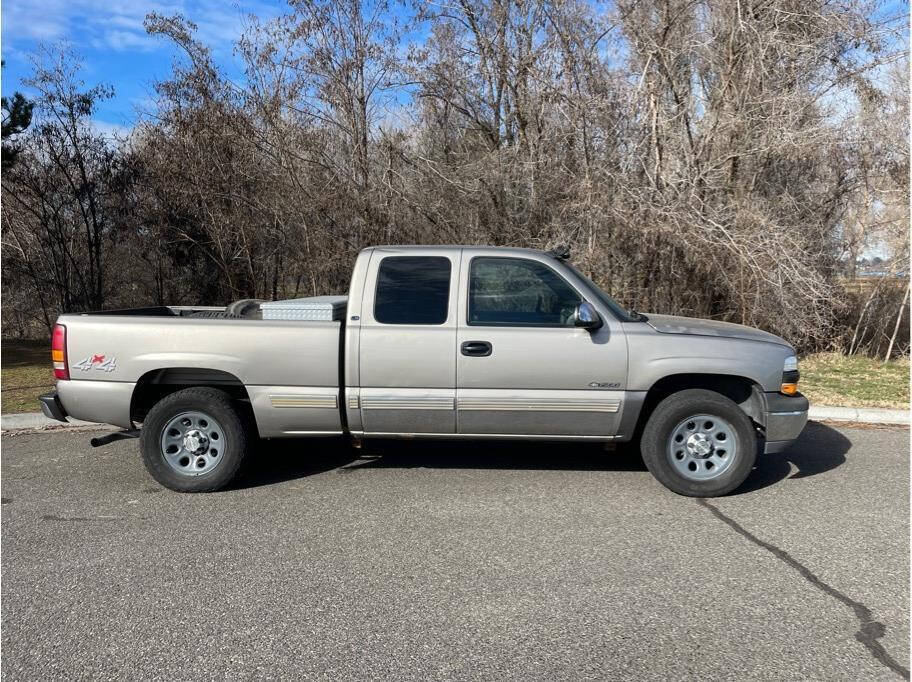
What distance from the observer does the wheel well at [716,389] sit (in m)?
5.25

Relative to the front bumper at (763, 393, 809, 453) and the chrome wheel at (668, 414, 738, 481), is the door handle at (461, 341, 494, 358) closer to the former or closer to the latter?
the chrome wheel at (668, 414, 738, 481)

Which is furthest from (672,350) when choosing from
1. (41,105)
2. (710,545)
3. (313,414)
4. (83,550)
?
(41,105)

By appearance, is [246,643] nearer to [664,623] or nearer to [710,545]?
[664,623]

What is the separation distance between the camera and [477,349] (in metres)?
5.08

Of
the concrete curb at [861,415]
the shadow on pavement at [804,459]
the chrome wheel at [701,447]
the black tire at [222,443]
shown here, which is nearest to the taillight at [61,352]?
the black tire at [222,443]

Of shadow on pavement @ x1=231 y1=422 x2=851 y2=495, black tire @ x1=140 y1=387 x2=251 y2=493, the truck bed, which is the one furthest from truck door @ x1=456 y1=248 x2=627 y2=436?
black tire @ x1=140 y1=387 x2=251 y2=493

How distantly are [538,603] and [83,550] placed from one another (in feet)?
9.16

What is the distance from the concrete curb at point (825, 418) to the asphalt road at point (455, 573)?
5.22ft

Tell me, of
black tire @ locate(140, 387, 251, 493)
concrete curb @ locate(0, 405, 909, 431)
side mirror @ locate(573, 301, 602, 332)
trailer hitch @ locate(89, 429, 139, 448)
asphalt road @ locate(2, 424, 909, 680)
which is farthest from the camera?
concrete curb @ locate(0, 405, 909, 431)

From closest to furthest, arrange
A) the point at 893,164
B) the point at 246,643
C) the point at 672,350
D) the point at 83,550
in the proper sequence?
the point at 246,643
the point at 83,550
the point at 672,350
the point at 893,164

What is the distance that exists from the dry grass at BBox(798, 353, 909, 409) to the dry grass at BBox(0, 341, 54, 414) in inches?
371

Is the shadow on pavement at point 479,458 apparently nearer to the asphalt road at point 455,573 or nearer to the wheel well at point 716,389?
the asphalt road at point 455,573

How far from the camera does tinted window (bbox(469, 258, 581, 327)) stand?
521 centimetres

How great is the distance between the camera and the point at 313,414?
206 inches
